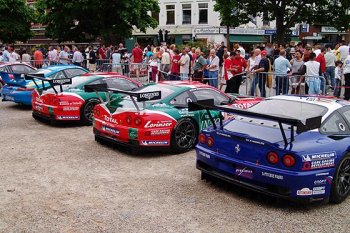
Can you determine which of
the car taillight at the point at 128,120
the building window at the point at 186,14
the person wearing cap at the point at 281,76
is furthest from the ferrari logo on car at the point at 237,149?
the building window at the point at 186,14

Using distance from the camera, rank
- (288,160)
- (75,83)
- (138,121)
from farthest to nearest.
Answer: (75,83) < (138,121) < (288,160)

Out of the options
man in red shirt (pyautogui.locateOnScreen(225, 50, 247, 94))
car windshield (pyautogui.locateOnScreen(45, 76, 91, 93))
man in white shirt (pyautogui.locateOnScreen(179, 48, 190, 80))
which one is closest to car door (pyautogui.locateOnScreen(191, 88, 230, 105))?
car windshield (pyautogui.locateOnScreen(45, 76, 91, 93))

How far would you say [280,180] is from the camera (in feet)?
17.5

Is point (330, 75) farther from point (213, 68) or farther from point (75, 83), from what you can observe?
point (75, 83)

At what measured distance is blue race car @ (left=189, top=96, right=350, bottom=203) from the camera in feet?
17.4

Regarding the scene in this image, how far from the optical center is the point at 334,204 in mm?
5801

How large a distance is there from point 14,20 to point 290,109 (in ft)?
121

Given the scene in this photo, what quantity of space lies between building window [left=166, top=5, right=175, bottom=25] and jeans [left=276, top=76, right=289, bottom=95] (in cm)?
3869

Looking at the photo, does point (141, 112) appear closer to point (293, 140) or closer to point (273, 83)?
point (293, 140)

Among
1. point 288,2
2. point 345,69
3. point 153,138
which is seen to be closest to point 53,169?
point 153,138

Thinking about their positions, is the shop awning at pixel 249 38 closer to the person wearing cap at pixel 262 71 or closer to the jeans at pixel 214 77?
the jeans at pixel 214 77

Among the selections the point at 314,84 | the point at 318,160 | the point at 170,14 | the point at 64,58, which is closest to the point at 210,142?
the point at 318,160

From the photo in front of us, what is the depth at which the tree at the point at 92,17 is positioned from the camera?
33.8 m

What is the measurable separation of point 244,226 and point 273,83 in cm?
853
